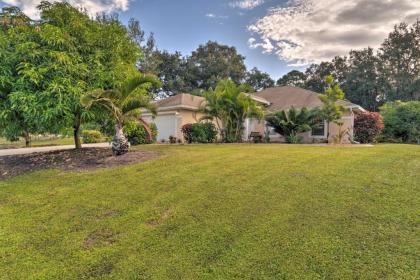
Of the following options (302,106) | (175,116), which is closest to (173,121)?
(175,116)

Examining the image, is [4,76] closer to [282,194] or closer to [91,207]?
[91,207]

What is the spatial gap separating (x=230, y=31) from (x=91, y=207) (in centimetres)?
1847

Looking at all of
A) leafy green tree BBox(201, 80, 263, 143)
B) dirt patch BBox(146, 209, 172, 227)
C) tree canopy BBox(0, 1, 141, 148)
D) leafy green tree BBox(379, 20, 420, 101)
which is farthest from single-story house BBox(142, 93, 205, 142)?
leafy green tree BBox(379, 20, 420, 101)

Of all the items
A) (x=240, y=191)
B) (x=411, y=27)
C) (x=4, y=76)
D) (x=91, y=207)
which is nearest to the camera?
(x=91, y=207)

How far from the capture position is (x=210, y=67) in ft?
120

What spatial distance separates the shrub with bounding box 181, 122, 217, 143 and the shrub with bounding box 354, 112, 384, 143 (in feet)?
30.5

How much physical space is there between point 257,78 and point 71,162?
3882cm

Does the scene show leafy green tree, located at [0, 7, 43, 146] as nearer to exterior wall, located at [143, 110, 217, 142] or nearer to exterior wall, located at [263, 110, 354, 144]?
exterior wall, located at [143, 110, 217, 142]

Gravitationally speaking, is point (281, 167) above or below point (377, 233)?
above

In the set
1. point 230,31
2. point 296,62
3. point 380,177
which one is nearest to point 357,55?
point 296,62

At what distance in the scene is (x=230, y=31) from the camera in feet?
64.2

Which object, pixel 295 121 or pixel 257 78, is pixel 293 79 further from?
pixel 295 121

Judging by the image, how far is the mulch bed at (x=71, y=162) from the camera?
721cm

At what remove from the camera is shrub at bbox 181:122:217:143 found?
15461 mm
